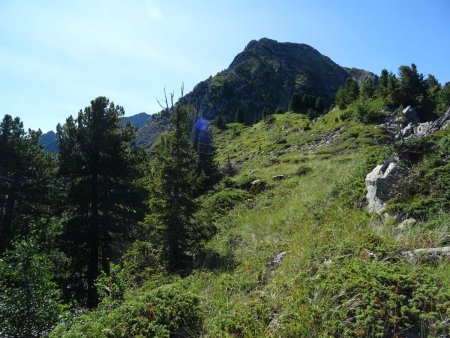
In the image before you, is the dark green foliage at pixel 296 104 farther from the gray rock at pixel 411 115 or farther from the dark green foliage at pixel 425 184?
the dark green foliage at pixel 425 184

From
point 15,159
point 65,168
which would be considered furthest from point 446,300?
point 15,159

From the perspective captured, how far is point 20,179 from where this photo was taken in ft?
74.0

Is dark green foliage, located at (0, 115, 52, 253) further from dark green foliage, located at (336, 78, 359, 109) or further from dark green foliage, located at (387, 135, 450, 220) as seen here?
dark green foliage, located at (336, 78, 359, 109)

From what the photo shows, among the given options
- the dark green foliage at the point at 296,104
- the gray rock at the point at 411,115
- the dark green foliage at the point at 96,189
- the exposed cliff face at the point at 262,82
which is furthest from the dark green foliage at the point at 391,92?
the exposed cliff face at the point at 262,82

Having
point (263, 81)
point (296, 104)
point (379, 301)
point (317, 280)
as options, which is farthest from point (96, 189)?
point (263, 81)

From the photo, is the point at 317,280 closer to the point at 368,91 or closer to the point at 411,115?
the point at 411,115

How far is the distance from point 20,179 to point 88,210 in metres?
6.84

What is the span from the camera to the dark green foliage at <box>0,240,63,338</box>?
25.1ft

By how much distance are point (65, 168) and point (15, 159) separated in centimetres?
522

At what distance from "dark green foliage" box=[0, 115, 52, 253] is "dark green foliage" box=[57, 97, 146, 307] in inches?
122

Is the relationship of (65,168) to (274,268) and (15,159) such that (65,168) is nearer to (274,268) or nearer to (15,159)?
(15,159)

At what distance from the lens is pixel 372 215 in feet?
32.3

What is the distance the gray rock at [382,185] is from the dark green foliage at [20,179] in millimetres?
19073

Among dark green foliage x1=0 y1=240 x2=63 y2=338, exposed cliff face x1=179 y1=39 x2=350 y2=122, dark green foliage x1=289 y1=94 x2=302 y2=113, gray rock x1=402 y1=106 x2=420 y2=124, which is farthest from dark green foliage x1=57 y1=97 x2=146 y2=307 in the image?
exposed cliff face x1=179 y1=39 x2=350 y2=122
